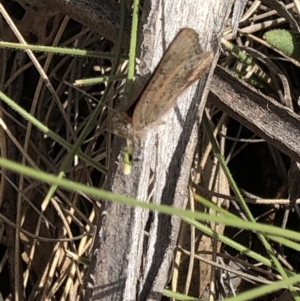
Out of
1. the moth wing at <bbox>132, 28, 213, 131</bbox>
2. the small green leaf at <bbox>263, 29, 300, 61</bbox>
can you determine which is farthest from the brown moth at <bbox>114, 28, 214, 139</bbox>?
the small green leaf at <bbox>263, 29, 300, 61</bbox>

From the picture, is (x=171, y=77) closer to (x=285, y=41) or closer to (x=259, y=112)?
(x=259, y=112)

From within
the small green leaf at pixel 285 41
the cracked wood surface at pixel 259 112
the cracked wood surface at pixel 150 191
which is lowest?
the cracked wood surface at pixel 150 191

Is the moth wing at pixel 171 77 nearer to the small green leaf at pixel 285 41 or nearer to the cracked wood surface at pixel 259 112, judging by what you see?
the cracked wood surface at pixel 259 112

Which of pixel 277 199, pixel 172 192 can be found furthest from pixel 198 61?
pixel 277 199

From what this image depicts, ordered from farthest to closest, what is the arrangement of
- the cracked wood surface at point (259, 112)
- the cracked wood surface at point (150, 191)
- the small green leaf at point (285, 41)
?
the small green leaf at point (285, 41) → the cracked wood surface at point (259, 112) → the cracked wood surface at point (150, 191)

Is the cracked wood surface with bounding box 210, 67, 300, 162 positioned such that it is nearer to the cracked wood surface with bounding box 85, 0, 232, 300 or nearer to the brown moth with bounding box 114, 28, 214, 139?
the cracked wood surface with bounding box 85, 0, 232, 300

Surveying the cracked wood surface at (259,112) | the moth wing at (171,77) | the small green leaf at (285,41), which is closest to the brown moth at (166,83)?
the moth wing at (171,77)

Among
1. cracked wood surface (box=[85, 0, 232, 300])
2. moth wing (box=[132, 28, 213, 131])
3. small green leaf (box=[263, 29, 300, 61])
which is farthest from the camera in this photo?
small green leaf (box=[263, 29, 300, 61])
